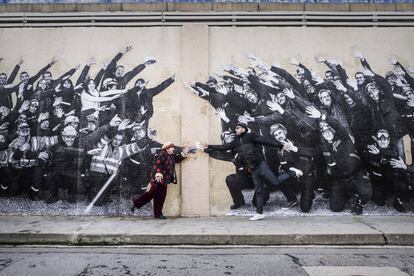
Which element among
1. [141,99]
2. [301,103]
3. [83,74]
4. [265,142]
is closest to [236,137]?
[265,142]

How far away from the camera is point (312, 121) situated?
756 cm

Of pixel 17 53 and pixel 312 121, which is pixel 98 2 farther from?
pixel 312 121

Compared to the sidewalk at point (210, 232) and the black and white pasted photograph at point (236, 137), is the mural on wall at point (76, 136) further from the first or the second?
the sidewalk at point (210, 232)

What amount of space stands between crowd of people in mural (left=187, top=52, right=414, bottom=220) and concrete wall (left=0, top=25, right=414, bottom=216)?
205 millimetres

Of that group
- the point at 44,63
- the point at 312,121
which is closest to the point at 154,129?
the point at 44,63

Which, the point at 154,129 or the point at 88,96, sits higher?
the point at 88,96

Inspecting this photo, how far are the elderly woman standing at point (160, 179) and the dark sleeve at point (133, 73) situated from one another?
5.81 feet

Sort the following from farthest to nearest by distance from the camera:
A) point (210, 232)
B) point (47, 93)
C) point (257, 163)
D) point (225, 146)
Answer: point (47, 93) < point (225, 146) < point (257, 163) < point (210, 232)

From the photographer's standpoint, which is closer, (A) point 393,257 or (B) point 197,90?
(A) point 393,257

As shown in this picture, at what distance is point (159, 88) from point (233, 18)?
2.24 meters

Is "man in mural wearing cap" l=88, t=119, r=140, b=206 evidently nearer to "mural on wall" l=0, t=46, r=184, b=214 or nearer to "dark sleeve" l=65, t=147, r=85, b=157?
"mural on wall" l=0, t=46, r=184, b=214

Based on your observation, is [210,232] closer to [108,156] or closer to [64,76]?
[108,156]

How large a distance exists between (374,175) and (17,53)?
→ 27.4 feet

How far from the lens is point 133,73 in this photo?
771 centimetres
